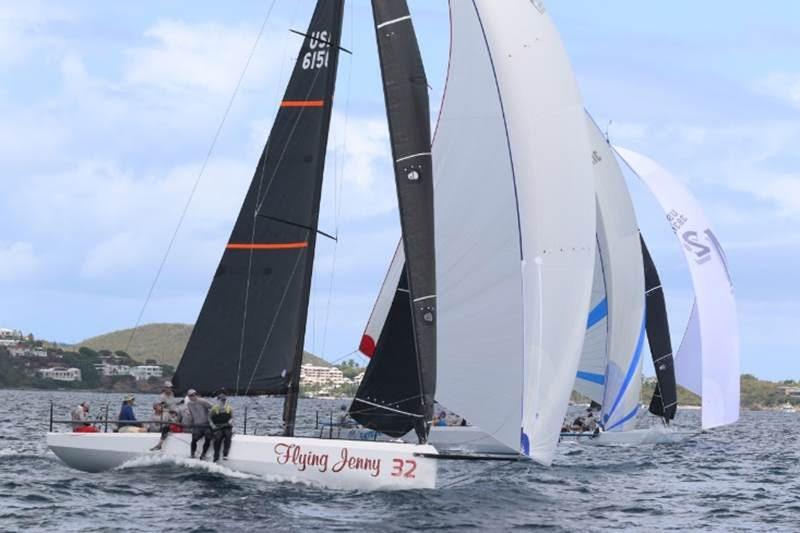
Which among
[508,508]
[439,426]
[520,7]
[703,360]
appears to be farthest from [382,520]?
[703,360]

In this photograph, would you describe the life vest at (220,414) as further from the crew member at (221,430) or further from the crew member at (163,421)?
the crew member at (163,421)

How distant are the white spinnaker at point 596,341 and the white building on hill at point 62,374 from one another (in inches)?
5332

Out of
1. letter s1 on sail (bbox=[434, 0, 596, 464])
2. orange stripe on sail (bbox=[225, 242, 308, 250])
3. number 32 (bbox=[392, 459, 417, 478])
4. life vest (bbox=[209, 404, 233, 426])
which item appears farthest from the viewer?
orange stripe on sail (bbox=[225, 242, 308, 250])

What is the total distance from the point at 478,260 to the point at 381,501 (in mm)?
4386

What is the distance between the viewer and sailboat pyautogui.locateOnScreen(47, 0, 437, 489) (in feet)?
75.5

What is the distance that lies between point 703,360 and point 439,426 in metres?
12.2

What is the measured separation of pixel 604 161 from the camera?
41.2 metres

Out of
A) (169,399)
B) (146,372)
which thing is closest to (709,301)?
(169,399)

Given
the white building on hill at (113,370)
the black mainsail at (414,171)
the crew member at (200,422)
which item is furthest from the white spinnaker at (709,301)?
the white building on hill at (113,370)

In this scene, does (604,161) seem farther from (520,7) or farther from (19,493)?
(19,493)

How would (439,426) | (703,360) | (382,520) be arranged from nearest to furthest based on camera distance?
(382,520), (439,426), (703,360)

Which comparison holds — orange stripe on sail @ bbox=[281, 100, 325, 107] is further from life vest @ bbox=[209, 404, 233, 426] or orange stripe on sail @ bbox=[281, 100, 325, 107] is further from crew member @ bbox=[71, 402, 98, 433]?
crew member @ bbox=[71, 402, 98, 433]

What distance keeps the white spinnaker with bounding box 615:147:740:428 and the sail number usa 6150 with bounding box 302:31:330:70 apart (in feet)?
75.3

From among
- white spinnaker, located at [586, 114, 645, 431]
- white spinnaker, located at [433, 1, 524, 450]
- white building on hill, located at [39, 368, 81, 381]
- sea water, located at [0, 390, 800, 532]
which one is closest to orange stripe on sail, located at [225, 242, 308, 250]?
white spinnaker, located at [433, 1, 524, 450]
